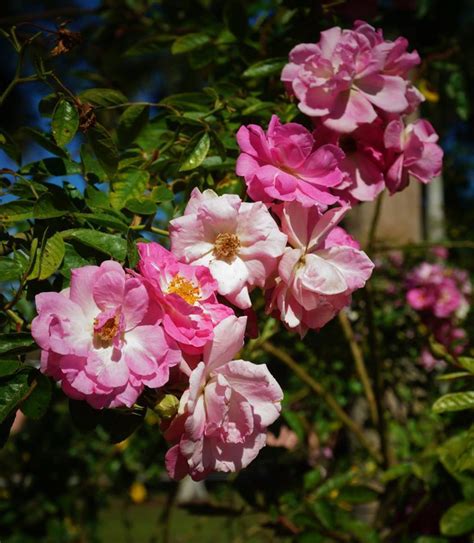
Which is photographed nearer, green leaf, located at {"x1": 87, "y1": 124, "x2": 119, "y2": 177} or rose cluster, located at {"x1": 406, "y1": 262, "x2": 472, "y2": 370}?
green leaf, located at {"x1": 87, "y1": 124, "x2": 119, "y2": 177}

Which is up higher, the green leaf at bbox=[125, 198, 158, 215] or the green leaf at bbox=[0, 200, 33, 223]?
the green leaf at bbox=[0, 200, 33, 223]

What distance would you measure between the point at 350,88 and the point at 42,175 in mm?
419

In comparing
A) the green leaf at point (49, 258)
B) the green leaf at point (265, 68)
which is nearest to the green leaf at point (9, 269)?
the green leaf at point (49, 258)

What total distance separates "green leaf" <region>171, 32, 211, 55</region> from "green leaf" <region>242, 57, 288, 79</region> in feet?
0.64

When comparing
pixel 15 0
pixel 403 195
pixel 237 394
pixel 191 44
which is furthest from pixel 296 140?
pixel 15 0

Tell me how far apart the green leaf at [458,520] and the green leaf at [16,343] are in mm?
747

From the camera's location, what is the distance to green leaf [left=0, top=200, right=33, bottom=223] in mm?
751

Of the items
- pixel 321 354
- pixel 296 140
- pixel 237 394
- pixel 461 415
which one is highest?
pixel 296 140

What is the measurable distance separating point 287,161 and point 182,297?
23 centimetres

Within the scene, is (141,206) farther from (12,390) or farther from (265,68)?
(265,68)

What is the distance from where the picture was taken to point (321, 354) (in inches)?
70.5

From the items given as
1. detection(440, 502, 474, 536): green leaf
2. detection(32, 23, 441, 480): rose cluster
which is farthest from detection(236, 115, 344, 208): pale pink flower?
detection(440, 502, 474, 536): green leaf

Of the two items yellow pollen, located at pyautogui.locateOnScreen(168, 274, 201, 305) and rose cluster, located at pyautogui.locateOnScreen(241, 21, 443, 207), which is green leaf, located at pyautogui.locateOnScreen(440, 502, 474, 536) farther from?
yellow pollen, located at pyautogui.locateOnScreen(168, 274, 201, 305)

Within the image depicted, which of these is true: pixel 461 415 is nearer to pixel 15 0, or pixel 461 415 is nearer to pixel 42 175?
pixel 42 175
